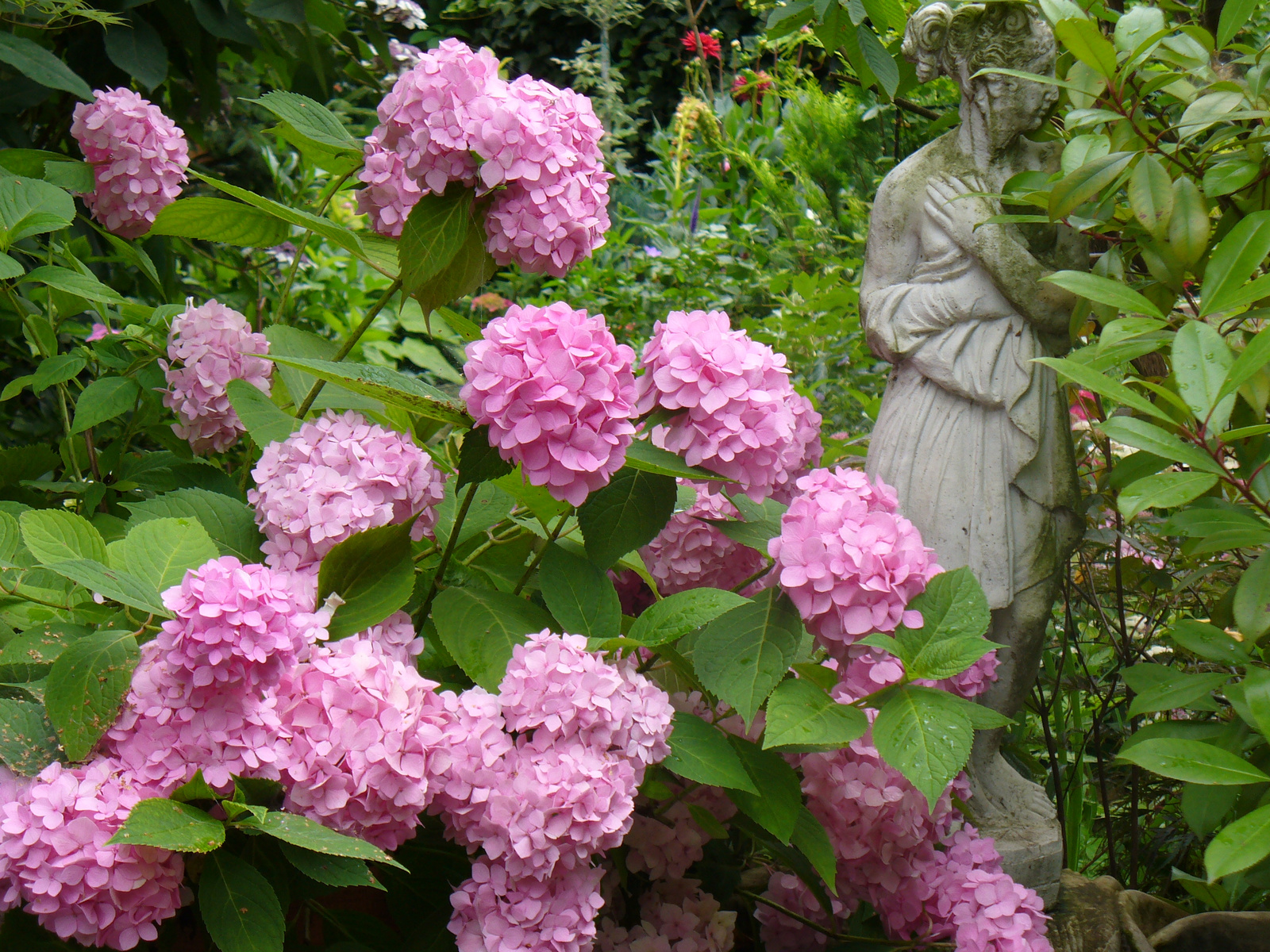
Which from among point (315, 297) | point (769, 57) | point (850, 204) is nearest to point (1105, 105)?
point (850, 204)

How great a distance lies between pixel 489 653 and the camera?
1.00 metres

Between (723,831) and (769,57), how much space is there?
763cm

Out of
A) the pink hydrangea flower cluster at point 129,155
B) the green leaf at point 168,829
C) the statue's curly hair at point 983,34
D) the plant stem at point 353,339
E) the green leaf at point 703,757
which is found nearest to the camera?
the green leaf at point 168,829

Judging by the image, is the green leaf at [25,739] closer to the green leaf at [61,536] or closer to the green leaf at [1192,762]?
the green leaf at [61,536]

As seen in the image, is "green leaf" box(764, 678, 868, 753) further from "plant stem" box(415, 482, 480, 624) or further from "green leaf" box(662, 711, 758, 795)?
"plant stem" box(415, 482, 480, 624)

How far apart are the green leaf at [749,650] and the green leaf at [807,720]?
2 cm

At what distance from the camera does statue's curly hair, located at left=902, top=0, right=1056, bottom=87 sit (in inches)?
64.2

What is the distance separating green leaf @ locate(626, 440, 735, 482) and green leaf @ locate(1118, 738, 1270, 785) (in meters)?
0.55

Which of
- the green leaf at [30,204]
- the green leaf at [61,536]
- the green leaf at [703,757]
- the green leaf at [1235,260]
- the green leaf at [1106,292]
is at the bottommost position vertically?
the green leaf at [703,757]

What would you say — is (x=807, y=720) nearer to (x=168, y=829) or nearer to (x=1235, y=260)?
(x=168, y=829)

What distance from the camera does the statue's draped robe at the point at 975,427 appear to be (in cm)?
170

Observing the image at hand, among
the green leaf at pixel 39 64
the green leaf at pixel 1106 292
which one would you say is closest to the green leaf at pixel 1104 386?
the green leaf at pixel 1106 292

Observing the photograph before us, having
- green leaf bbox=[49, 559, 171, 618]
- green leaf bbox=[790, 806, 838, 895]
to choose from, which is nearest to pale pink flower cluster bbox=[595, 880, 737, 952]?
green leaf bbox=[790, 806, 838, 895]

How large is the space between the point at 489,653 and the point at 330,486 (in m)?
0.22
